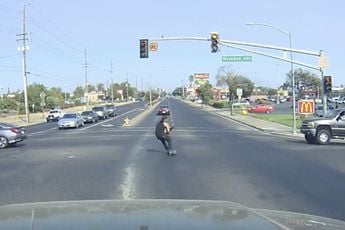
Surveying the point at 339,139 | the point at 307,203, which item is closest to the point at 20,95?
the point at 339,139

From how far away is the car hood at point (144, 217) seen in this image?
3.58 meters

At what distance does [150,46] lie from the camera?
4009 cm

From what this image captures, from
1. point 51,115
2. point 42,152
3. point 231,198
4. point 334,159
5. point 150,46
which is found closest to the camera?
point 231,198

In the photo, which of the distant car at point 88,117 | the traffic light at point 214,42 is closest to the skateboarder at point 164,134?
the traffic light at point 214,42

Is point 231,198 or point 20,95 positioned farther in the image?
point 20,95

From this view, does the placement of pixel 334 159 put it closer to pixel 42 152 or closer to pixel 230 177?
pixel 230 177

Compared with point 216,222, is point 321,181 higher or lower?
lower

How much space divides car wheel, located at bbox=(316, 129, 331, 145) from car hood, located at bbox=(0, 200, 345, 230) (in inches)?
1042

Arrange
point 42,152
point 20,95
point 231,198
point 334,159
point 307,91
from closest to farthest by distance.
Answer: point 231,198, point 334,159, point 42,152, point 20,95, point 307,91

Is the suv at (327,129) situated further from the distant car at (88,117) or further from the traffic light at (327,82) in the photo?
the distant car at (88,117)

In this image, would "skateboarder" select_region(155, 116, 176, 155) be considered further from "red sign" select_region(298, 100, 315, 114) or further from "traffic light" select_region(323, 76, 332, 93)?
"traffic light" select_region(323, 76, 332, 93)

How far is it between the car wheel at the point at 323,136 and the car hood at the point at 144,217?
26.5 metres

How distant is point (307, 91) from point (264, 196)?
158 meters

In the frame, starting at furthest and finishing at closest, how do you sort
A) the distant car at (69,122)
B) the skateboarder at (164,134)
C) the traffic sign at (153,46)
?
the distant car at (69,122) < the traffic sign at (153,46) < the skateboarder at (164,134)
